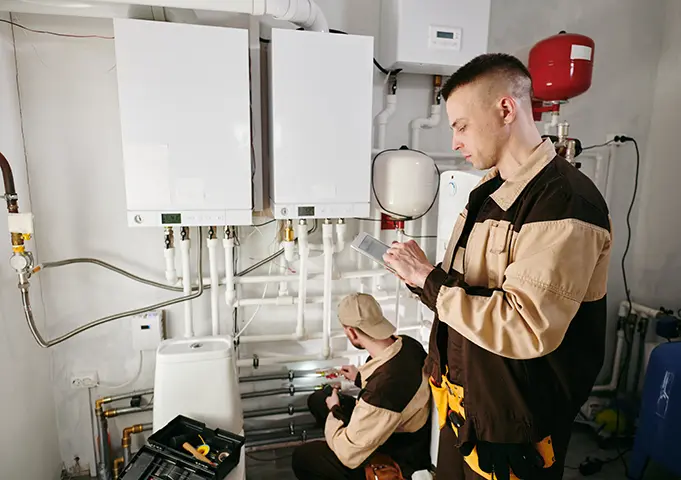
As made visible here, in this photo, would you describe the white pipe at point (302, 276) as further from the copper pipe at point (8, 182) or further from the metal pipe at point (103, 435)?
the copper pipe at point (8, 182)

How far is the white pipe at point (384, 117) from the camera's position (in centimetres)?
188

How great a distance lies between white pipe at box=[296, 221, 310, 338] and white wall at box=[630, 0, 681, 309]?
6.06ft

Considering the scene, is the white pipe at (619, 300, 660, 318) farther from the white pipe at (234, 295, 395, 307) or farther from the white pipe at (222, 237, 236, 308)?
the white pipe at (222, 237, 236, 308)

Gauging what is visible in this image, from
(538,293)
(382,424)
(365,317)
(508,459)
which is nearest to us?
(538,293)

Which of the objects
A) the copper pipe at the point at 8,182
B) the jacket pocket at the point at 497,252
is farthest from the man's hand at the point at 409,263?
the copper pipe at the point at 8,182

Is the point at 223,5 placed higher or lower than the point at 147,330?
higher

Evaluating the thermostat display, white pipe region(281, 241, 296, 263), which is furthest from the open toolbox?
the thermostat display

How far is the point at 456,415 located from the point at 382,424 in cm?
43

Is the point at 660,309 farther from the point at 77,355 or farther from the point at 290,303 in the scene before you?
the point at 77,355

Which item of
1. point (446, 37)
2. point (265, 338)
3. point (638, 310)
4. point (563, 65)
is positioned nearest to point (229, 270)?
point (265, 338)

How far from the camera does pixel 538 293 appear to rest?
0.83m

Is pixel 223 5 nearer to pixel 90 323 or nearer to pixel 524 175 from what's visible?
pixel 524 175

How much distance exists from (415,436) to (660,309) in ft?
5.07

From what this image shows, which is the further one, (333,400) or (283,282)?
(283,282)
